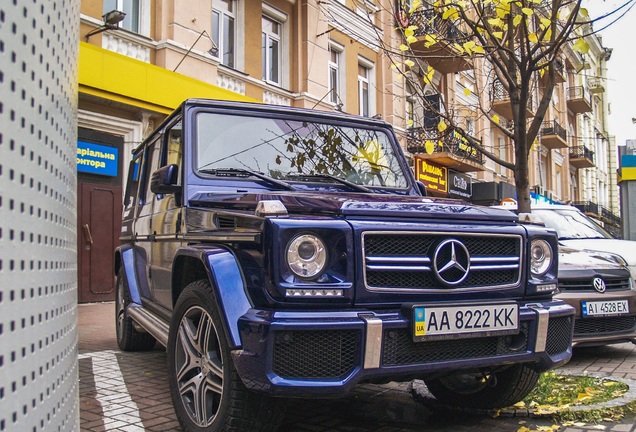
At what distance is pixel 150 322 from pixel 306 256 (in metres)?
2.16

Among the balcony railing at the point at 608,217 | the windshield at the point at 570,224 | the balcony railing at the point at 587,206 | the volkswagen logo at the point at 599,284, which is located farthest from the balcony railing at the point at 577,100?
the volkswagen logo at the point at 599,284

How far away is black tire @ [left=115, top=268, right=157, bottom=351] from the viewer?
576cm

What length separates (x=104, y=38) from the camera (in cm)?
1016

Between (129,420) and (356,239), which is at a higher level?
(356,239)

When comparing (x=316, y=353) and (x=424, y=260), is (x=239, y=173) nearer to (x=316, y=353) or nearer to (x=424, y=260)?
(x=424, y=260)

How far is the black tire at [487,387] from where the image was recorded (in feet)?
11.8

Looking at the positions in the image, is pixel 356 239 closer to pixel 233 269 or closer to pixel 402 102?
pixel 233 269

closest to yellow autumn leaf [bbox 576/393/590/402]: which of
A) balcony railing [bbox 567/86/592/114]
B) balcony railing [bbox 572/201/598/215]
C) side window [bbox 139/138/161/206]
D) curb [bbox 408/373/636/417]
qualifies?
curb [bbox 408/373/636/417]

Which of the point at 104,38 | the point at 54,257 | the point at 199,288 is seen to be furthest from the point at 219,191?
the point at 104,38

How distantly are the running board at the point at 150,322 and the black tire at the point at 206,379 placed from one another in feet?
1.21

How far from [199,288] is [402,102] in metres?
16.9

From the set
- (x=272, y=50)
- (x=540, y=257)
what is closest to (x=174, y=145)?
(x=540, y=257)

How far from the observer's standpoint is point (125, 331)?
5863 millimetres

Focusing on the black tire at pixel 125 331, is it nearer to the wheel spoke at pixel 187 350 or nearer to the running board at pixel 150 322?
the running board at pixel 150 322
